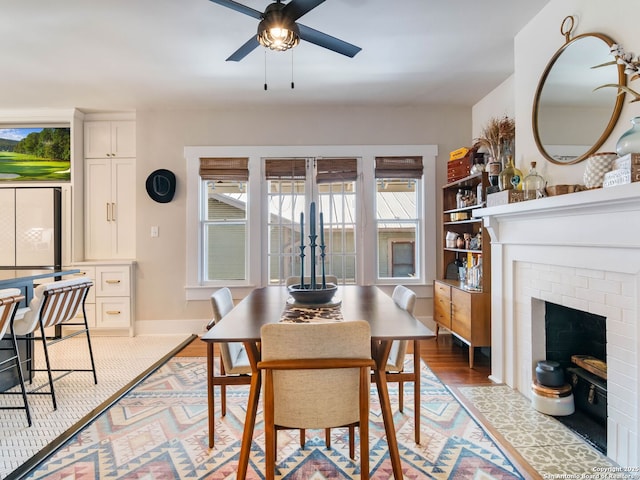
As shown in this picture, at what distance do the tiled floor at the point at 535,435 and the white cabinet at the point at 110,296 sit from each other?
349 cm

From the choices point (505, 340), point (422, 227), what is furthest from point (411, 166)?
point (505, 340)

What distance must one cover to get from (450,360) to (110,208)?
13.3 feet

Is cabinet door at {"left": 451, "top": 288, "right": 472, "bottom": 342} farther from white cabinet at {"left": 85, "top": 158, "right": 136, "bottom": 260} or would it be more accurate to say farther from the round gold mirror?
white cabinet at {"left": 85, "top": 158, "right": 136, "bottom": 260}

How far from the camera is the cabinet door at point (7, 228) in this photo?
391 cm

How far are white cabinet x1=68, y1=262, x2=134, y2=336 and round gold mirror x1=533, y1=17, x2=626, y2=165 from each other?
4.10 metres

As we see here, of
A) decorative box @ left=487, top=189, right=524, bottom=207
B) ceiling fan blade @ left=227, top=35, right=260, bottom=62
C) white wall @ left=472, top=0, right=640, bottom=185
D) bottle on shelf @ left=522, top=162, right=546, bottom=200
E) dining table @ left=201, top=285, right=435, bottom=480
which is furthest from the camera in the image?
decorative box @ left=487, top=189, right=524, bottom=207

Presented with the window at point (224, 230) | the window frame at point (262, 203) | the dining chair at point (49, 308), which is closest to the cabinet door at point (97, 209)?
the window frame at point (262, 203)

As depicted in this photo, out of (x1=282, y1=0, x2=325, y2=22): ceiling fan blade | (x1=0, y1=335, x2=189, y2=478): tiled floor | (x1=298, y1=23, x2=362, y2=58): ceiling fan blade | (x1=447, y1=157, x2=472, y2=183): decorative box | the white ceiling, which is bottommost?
(x1=0, y1=335, x2=189, y2=478): tiled floor

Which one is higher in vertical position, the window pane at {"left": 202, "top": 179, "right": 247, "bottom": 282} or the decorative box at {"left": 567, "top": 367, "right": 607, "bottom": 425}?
the window pane at {"left": 202, "top": 179, "right": 247, "bottom": 282}

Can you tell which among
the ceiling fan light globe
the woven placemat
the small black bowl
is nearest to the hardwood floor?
the small black bowl

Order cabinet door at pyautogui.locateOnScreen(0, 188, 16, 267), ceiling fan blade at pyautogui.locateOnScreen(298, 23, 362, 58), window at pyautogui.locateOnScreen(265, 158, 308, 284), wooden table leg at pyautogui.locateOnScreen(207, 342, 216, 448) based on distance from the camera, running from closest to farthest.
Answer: wooden table leg at pyautogui.locateOnScreen(207, 342, 216, 448)
ceiling fan blade at pyautogui.locateOnScreen(298, 23, 362, 58)
cabinet door at pyautogui.locateOnScreen(0, 188, 16, 267)
window at pyautogui.locateOnScreen(265, 158, 308, 284)

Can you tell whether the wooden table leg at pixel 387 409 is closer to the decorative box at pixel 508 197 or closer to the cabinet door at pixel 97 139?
the decorative box at pixel 508 197

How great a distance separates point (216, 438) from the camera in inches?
79.2

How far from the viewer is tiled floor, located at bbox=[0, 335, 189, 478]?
1962mm
